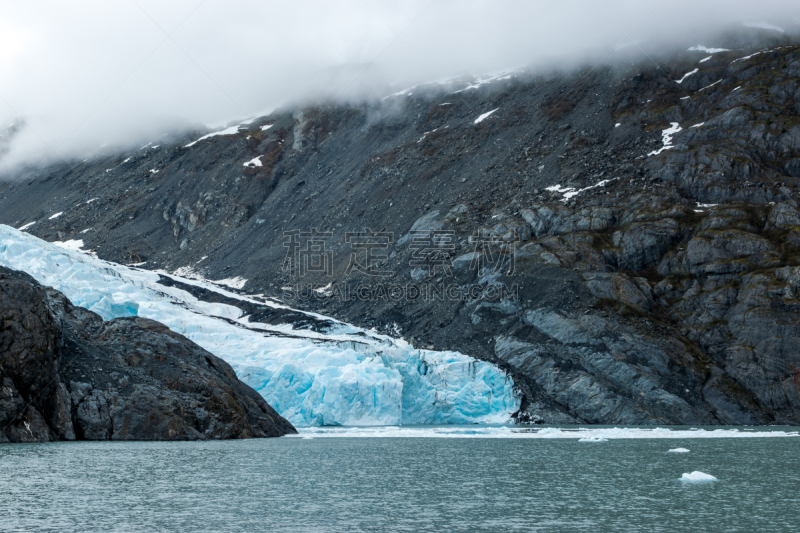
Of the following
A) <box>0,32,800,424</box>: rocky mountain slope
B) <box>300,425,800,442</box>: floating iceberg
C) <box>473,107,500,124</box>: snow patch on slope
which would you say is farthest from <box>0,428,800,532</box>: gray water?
<box>473,107,500,124</box>: snow patch on slope

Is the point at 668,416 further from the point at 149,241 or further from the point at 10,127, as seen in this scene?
the point at 10,127

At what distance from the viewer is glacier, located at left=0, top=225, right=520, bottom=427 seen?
185ft

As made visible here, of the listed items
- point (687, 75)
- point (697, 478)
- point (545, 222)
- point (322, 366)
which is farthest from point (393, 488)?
point (687, 75)

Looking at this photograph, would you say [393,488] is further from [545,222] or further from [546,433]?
[545,222]

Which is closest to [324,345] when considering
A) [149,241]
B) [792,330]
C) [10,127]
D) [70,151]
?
[792,330]

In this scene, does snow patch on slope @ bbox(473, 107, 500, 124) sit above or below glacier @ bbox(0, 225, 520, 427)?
above

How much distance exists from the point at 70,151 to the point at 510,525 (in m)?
157

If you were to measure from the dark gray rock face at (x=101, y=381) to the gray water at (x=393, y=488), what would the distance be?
6.51 feet

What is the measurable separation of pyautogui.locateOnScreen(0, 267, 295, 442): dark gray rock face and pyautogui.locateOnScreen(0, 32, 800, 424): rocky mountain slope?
A: 28.2m

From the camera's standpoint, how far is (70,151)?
5866 inches

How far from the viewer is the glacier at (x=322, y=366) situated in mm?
56312

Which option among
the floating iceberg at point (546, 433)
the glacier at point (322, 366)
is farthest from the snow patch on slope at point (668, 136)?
the floating iceberg at point (546, 433)

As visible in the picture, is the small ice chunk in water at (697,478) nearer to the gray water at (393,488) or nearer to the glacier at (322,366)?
the gray water at (393,488)

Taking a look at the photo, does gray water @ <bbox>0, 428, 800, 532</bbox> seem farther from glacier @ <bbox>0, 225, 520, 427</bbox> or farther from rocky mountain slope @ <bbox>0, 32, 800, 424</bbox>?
rocky mountain slope @ <bbox>0, 32, 800, 424</bbox>
